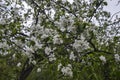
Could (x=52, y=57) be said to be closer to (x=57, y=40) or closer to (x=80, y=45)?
(x=57, y=40)

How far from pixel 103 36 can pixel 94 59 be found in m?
6.70

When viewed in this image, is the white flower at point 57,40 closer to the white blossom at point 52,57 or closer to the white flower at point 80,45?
the white blossom at point 52,57

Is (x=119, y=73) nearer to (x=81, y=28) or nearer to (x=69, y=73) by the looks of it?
(x=69, y=73)

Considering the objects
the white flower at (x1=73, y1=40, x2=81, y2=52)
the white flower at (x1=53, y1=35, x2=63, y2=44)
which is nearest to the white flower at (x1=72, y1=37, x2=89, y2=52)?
the white flower at (x1=73, y1=40, x2=81, y2=52)

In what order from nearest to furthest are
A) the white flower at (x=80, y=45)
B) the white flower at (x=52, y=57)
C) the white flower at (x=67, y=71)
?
the white flower at (x=67, y=71) → the white flower at (x=80, y=45) → the white flower at (x=52, y=57)

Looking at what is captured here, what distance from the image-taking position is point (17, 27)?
7641mm

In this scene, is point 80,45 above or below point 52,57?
above

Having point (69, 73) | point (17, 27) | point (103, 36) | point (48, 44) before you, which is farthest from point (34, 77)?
point (69, 73)

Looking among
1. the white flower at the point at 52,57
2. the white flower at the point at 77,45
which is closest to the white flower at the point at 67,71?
the white flower at the point at 77,45

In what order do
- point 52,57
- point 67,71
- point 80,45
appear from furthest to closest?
point 52,57 < point 80,45 < point 67,71

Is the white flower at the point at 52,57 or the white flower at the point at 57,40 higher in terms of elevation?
the white flower at the point at 57,40

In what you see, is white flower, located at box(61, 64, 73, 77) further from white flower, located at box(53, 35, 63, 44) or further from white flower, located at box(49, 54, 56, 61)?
white flower, located at box(53, 35, 63, 44)

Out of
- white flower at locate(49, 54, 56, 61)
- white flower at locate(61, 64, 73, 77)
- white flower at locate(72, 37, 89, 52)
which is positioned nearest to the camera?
white flower at locate(61, 64, 73, 77)

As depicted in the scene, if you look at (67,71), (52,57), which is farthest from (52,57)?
(67,71)
